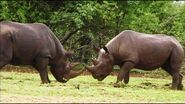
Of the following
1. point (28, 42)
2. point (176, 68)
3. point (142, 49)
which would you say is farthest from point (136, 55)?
point (28, 42)

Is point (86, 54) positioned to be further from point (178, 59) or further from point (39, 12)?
point (178, 59)

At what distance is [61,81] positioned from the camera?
16.7 meters

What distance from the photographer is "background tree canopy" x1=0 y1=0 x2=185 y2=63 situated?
2509cm

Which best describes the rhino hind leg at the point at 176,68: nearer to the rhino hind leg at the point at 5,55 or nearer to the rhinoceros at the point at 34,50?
the rhinoceros at the point at 34,50

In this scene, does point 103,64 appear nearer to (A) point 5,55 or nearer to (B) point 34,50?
(B) point 34,50

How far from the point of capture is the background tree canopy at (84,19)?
2509cm

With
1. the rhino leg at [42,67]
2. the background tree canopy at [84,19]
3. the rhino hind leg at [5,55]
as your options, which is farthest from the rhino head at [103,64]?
the background tree canopy at [84,19]

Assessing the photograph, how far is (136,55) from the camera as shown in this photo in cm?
1617

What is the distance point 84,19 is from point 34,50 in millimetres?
10024

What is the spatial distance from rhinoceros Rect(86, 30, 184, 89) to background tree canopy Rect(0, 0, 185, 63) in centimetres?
829

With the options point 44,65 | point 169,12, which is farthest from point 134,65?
point 169,12

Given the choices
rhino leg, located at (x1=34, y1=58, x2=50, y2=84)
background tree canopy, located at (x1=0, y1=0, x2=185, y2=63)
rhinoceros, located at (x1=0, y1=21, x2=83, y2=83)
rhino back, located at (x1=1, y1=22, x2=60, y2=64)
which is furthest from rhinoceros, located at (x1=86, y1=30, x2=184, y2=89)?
background tree canopy, located at (x1=0, y1=0, x2=185, y2=63)

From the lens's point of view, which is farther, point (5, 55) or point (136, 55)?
point (136, 55)

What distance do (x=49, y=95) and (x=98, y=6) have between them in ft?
47.1
